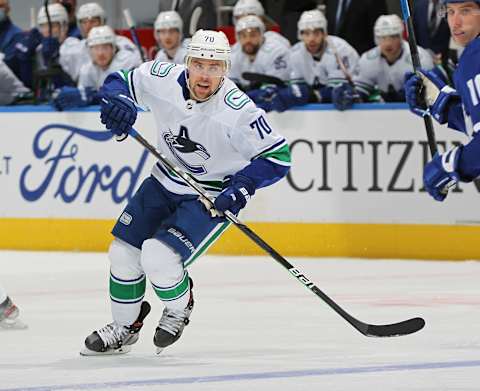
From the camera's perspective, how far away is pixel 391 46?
390 inches

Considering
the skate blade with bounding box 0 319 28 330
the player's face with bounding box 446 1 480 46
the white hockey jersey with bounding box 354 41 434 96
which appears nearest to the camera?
the player's face with bounding box 446 1 480 46

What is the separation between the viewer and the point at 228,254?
9.92m

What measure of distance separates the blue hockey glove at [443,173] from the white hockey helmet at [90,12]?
6978 mm

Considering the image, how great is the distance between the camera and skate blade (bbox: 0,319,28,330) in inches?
260

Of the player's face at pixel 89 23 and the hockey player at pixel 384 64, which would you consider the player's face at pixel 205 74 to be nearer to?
the hockey player at pixel 384 64

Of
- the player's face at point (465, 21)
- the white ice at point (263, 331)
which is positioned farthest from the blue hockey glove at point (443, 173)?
the white ice at point (263, 331)

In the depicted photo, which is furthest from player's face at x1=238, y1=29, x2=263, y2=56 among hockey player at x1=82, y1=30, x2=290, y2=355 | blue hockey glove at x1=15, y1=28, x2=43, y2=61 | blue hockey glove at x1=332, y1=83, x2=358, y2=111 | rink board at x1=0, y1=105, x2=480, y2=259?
hockey player at x1=82, y1=30, x2=290, y2=355

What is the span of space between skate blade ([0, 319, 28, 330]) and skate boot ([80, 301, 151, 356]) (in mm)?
815

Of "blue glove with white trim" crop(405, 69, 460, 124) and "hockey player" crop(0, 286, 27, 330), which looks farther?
"hockey player" crop(0, 286, 27, 330)

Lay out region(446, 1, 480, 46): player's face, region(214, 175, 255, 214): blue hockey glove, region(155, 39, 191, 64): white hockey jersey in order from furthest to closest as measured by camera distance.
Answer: region(155, 39, 191, 64): white hockey jersey < region(214, 175, 255, 214): blue hockey glove < region(446, 1, 480, 46): player's face

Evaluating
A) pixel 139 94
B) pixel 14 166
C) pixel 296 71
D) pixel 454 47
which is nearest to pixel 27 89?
pixel 14 166

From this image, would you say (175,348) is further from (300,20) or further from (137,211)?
(300,20)

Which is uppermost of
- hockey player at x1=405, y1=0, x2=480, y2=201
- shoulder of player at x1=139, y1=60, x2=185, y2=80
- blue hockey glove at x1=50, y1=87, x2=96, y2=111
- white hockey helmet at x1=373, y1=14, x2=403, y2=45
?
hockey player at x1=405, y1=0, x2=480, y2=201

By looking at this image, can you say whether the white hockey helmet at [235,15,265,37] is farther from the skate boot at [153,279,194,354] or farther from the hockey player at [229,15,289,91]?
the skate boot at [153,279,194,354]
